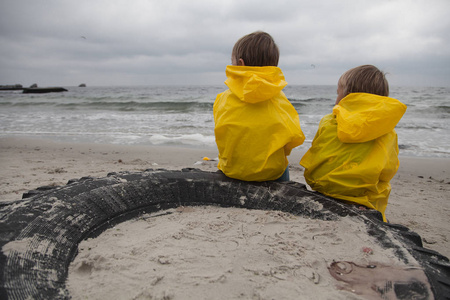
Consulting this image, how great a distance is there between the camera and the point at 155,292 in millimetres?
1403

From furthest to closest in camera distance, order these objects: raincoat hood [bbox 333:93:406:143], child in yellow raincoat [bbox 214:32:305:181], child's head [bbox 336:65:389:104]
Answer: child's head [bbox 336:65:389:104] → child in yellow raincoat [bbox 214:32:305:181] → raincoat hood [bbox 333:93:406:143]

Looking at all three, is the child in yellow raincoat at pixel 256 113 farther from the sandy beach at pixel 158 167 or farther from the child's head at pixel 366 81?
the sandy beach at pixel 158 167

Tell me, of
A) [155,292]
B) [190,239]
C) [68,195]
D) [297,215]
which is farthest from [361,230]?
[68,195]

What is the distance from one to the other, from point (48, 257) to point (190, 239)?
76 cm

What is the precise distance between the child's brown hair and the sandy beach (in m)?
1.53

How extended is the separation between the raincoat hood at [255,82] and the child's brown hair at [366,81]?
523 mm

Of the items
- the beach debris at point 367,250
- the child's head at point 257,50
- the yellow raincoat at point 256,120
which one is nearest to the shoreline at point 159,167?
the beach debris at point 367,250

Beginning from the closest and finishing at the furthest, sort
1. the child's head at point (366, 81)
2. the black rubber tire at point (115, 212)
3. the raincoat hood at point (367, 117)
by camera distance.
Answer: the black rubber tire at point (115, 212), the raincoat hood at point (367, 117), the child's head at point (366, 81)

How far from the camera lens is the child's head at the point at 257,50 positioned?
224 cm

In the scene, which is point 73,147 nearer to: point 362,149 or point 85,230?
point 85,230

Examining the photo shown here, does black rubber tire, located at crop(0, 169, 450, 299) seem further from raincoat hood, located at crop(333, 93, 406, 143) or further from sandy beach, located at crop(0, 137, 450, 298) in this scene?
sandy beach, located at crop(0, 137, 450, 298)

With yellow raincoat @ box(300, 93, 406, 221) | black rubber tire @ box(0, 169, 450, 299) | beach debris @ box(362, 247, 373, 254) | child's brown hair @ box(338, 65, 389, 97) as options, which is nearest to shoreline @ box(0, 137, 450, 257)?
yellow raincoat @ box(300, 93, 406, 221)

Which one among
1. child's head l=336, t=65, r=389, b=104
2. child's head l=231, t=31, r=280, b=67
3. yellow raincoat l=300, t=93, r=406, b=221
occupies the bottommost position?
yellow raincoat l=300, t=93, r=406, b=221

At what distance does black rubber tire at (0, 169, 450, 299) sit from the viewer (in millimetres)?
1428
